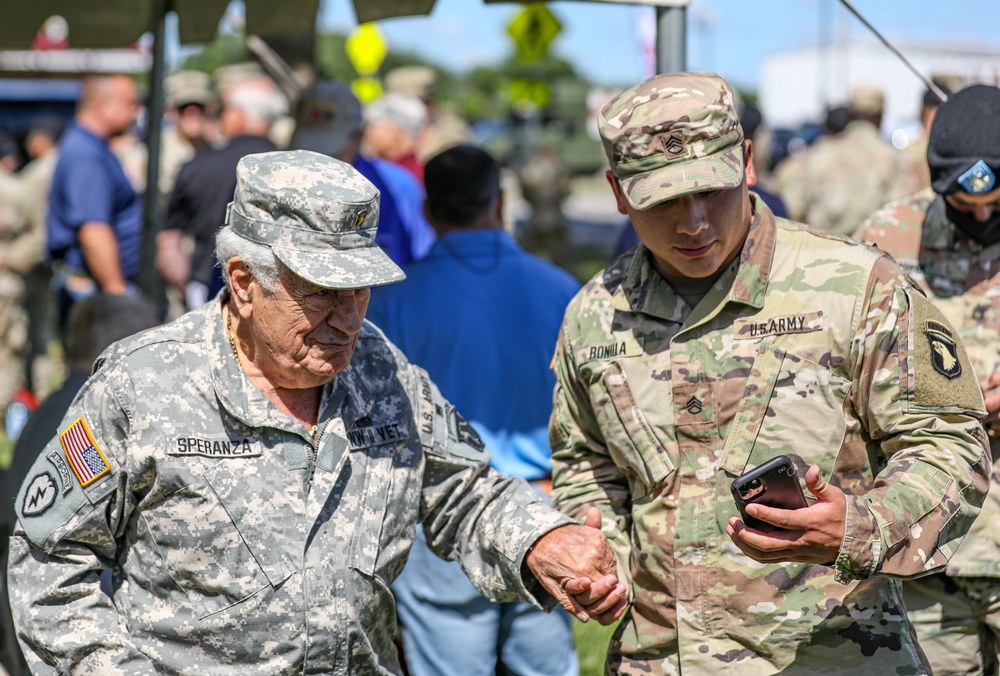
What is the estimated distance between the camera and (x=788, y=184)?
10.4m

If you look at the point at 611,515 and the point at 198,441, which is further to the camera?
the point at 611,515

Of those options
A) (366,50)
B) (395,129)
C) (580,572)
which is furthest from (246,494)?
(366,50)

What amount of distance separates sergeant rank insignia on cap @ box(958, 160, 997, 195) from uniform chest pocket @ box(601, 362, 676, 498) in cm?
128

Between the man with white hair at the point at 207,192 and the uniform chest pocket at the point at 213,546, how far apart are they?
13.1 feet

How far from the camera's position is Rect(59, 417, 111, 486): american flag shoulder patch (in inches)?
110

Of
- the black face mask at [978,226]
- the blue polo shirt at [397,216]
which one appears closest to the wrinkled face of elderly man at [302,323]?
the black face mask at [978,226]

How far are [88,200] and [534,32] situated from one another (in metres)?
6.32

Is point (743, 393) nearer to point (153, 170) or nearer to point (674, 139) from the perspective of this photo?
point (674, 139)

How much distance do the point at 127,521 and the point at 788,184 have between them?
27.5 feet

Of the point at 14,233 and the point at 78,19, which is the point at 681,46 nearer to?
the point at 78,19

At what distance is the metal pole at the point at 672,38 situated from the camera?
161 inches

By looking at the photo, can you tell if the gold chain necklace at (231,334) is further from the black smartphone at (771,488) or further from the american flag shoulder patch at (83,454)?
the black smartphone at (771,488)

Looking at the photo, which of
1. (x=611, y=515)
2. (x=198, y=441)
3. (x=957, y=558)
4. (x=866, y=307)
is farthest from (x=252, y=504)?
(x=957, y=558)

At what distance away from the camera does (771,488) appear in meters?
2.46
